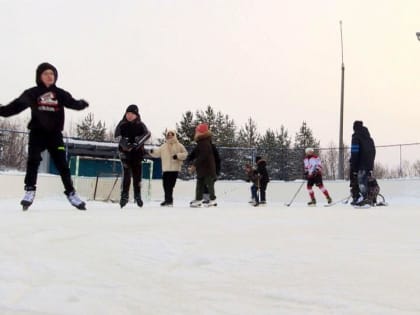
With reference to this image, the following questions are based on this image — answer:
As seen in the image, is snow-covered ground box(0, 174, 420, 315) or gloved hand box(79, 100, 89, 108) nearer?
snow-covered ground box(0, 174, 420, 315)

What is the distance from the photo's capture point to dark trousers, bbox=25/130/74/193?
6.46 m

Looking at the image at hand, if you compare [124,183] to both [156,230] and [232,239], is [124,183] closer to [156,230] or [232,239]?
[156,230]

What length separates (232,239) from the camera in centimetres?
361

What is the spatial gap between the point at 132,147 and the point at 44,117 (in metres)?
1.96

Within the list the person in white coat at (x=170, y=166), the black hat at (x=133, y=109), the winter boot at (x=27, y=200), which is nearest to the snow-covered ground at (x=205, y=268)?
the winter boot at (x=27, y=200)

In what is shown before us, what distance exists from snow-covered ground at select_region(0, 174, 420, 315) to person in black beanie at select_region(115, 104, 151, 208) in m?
3.70

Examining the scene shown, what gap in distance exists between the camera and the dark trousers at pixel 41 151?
21.2ft

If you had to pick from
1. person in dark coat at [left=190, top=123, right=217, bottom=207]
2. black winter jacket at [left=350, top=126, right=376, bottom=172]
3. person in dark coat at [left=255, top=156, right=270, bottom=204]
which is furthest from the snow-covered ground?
person in dark coat at [left=255, top=156, right=270, bottom=204]

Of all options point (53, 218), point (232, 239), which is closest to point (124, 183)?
point (53, 218)

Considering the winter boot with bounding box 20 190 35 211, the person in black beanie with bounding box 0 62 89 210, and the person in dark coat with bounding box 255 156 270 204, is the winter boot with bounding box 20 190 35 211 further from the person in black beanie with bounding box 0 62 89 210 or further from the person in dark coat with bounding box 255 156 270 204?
the person in dark coat with bounding box 255 156 270 204

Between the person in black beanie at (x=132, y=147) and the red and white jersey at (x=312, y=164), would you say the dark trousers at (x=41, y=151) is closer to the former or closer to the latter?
the person in black beanie at (x=132, y=147)

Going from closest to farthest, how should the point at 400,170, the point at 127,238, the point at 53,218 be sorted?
the point at 127,238
the point at 53,218
the point at 400,170

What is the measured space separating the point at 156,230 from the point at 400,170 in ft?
55.8

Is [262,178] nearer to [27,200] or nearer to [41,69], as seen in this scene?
[41,69]
